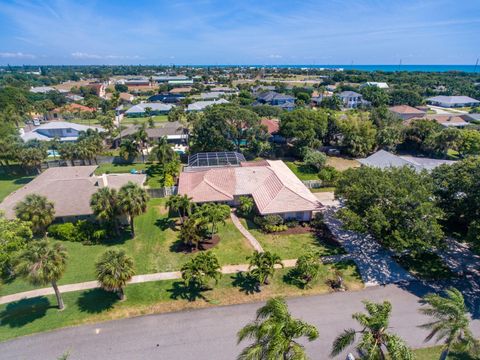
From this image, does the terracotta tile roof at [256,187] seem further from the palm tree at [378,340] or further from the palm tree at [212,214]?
the palm tree at [378,340]

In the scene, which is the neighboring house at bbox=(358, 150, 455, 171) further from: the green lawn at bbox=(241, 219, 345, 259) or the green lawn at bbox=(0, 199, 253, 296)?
the green lawn at bbox=(0, 199, 253, 296)

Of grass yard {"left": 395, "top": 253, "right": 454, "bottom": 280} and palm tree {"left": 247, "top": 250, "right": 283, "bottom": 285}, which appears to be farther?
grass yard {"left": 395, "top": 253, "right": 454, "bottom": 280}

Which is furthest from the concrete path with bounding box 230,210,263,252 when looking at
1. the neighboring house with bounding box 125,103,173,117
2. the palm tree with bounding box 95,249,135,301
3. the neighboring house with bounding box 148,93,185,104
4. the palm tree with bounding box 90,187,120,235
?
the neighboring house with bounding box 148,93,185,104

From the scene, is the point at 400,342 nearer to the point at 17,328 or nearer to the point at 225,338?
the point at 225,338

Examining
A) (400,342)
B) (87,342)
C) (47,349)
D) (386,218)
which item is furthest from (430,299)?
(47,349)

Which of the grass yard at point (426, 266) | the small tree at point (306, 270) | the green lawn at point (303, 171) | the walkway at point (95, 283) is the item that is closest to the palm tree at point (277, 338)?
the small tree at point (306, 270)

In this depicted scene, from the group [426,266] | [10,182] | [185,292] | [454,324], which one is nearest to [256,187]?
[185,292]
